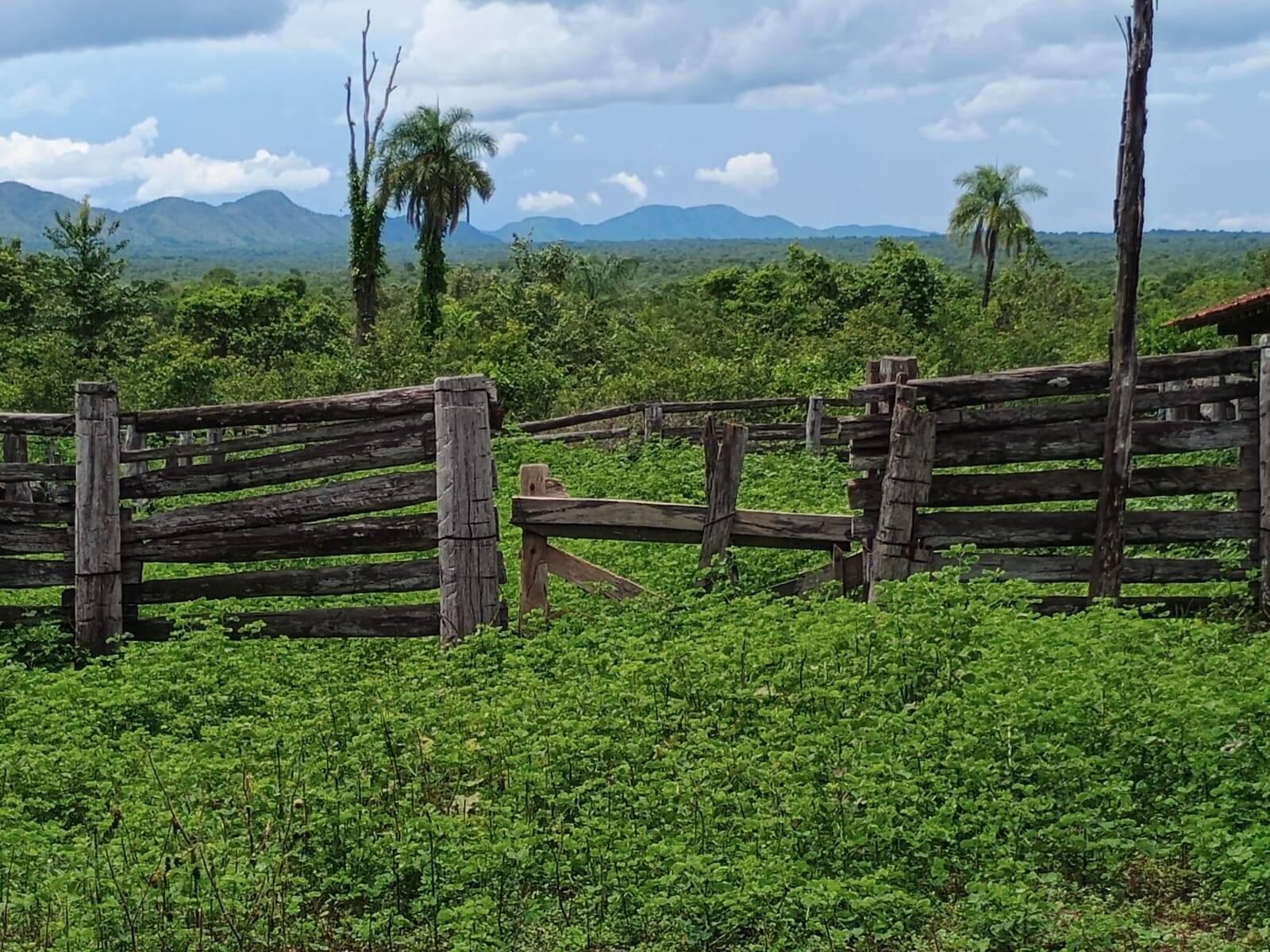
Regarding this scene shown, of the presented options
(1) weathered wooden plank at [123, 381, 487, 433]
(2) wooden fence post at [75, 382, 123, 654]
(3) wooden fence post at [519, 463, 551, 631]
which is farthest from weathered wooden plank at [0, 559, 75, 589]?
(3) wooden fence post at [519, 463, 551, 631]

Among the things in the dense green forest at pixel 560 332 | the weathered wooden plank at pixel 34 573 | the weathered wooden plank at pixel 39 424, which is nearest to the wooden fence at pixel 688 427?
the dense green forest at pixel 560 332

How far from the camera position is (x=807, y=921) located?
514 cm

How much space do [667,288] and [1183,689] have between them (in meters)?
64.1

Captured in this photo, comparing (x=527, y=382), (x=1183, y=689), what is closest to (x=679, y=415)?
(x=527, y=382)

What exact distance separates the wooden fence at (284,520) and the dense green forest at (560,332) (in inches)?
917

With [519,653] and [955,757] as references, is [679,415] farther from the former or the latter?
[955,757]

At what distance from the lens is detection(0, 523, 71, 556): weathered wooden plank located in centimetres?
973

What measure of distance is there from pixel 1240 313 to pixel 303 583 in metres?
23.0

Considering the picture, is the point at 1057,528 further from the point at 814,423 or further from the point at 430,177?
the point at 430,177

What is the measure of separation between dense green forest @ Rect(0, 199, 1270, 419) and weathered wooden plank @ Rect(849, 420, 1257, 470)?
2236 cm

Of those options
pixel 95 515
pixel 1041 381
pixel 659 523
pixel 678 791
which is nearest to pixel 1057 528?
pixel 1041 381

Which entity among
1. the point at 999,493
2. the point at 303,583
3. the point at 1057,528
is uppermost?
the point at 999,493

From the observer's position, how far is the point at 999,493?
31.8 feet

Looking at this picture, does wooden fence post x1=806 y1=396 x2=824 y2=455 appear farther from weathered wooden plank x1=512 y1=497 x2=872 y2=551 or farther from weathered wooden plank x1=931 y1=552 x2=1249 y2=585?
weathered wooden plank x1=512 y1=497 x2=872 y2=551
